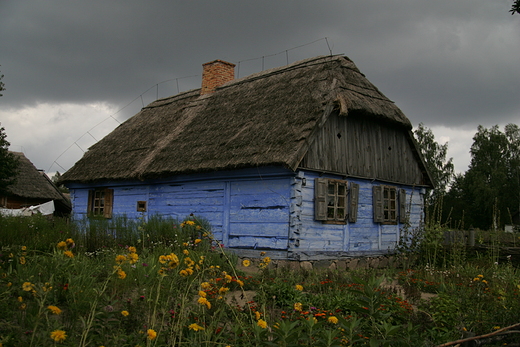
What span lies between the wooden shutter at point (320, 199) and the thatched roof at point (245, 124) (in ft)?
3.19

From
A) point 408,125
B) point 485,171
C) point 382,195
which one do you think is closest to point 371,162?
point 382,195

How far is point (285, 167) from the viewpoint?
28.4ft

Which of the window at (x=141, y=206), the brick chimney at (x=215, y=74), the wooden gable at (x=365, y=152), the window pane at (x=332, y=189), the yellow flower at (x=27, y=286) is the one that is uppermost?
the brick chimney at (x=215, y=74)

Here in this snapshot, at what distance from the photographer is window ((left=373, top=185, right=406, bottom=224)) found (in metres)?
11.3

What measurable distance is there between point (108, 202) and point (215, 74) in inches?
201

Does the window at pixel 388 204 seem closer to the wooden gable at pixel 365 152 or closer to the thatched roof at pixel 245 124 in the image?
the wooden gable at pixel 365 152

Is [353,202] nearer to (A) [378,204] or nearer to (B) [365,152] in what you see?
(A) [378,204]

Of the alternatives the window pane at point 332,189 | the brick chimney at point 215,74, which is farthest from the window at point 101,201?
the window pane at point 332,189

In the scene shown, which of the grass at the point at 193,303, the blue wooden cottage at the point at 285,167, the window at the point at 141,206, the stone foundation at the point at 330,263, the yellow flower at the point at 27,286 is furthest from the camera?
the window at the point at 141,206

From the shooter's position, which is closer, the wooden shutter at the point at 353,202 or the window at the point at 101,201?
the wooden shutter at the point at 353,202

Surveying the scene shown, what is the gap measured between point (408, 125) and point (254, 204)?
197 inches

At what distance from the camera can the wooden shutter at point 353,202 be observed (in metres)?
10.4

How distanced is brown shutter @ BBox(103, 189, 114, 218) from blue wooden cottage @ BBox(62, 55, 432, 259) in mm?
30

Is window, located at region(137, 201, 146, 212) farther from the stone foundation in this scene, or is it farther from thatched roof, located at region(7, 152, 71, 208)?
thatched roof, located at region(7, 152, 71, 208)
